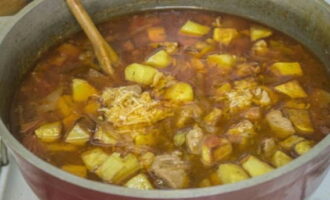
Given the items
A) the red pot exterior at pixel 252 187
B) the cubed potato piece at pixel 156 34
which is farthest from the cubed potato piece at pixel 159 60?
the red pot exterior at pixel 252 187

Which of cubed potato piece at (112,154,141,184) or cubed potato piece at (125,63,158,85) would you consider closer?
cubed potato piece at (112,154,141,184)

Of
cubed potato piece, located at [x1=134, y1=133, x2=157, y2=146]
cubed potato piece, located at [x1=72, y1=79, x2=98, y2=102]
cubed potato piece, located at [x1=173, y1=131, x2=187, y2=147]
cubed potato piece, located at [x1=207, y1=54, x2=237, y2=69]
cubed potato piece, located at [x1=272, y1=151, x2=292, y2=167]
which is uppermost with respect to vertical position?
cubed potato piece, located at [x1=72, y1=79, x2=98, y2=102]

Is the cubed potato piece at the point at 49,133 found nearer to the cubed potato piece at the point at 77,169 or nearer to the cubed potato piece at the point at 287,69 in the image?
the cubed potato piece at the point at 77,169

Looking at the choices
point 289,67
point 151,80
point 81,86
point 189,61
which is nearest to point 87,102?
point 81,86

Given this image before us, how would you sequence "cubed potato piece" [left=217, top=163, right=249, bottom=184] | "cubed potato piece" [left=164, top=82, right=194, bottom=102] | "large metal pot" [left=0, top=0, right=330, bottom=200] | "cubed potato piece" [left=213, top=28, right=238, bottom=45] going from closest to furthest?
"large metal pot" [left=0, top=0, right=330, bottom=200] → "cubed potato piece" [left=217, top=163, right=249, bottom=184] → "cubed potato piece" [left=164, top=82, right=194, bottom=102] → "cubed potato piece" [left=213, top=28, right=238, bottom=45]

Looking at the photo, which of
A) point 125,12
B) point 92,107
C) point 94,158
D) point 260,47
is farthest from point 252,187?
point 125,12

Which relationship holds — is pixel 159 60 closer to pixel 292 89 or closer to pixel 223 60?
pixel 223 60

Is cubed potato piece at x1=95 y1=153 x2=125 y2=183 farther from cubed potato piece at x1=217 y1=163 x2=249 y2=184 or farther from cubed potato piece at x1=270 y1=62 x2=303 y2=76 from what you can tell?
cubed potato piece at x1=270 y1=62 x2=303 y2=76

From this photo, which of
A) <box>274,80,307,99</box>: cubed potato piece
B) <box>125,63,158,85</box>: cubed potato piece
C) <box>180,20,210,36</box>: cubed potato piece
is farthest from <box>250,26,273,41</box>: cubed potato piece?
<box>125,63,158,85</box>: cubed potato piece
